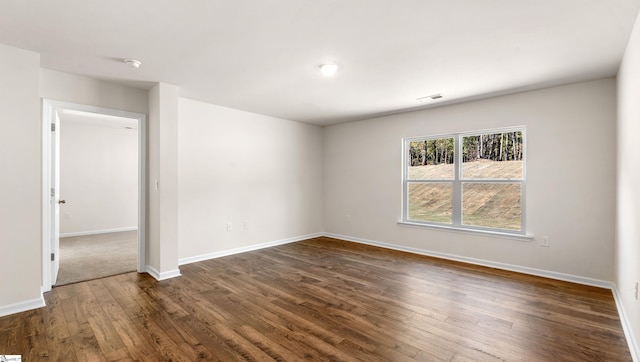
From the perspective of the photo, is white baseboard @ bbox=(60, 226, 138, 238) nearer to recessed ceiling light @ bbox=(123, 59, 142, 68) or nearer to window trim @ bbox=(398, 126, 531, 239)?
recessed ceiling light @ bbox=(123, 59, 142, 68)

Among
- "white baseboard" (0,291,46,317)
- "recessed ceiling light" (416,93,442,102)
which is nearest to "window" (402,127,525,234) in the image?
"recessed ceiling light" (416,93,442,102)

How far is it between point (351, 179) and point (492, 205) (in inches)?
99.0

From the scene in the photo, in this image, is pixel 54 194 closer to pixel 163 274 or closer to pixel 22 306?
pixel 22 306

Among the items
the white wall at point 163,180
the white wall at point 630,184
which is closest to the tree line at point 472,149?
the white wall at point 630,184

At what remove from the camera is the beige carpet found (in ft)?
12.5

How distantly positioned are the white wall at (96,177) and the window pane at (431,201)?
6509 mm

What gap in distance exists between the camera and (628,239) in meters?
2.43

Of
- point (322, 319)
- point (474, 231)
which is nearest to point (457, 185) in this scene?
point (474, 231)

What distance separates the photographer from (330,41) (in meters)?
2.51

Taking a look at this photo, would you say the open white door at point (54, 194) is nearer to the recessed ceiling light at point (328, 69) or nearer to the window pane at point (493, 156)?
the recessed ceiling light at point (328, 69)

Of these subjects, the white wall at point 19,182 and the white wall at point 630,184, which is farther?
the white wall at point 19,182

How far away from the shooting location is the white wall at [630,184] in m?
2.10

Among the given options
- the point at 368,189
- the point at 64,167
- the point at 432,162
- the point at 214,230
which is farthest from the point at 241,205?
the point at 64,167

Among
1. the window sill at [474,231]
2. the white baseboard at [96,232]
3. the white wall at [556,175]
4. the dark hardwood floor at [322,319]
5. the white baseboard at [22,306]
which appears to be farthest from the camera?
the white baseboard at [96,232]
